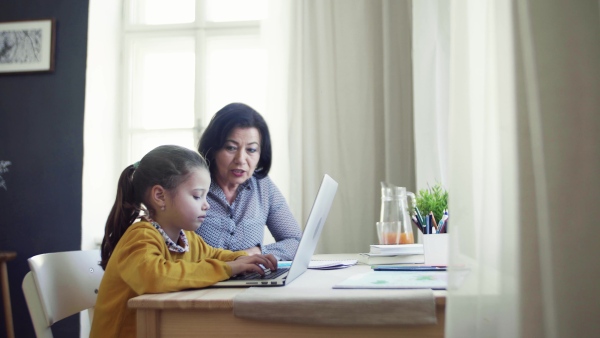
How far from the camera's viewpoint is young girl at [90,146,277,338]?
1.09m

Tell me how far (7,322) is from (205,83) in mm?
1519

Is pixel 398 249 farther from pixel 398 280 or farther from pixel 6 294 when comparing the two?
pixel 6 294

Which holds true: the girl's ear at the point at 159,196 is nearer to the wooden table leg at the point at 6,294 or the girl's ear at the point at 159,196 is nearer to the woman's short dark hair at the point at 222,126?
the woman's short dark hair at the point at 222,126

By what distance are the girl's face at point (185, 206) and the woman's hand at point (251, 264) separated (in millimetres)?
165

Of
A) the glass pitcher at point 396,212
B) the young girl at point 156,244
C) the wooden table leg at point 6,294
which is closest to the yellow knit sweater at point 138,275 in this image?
the young girl at point 156,244

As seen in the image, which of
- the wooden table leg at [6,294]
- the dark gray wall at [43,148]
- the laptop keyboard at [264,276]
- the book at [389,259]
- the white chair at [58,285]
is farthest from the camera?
the dark gray wall at [43,148]

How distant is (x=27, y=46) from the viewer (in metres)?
3.16

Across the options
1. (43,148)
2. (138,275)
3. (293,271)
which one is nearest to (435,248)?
(293,271)

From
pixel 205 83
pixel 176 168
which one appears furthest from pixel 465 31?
pixel 205 83

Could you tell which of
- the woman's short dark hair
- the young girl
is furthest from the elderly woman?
the young girl

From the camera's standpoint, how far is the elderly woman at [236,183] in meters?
1.98

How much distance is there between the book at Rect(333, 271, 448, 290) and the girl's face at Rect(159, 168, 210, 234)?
1.25ft

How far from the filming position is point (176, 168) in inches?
52.7

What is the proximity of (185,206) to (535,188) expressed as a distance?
806mm
